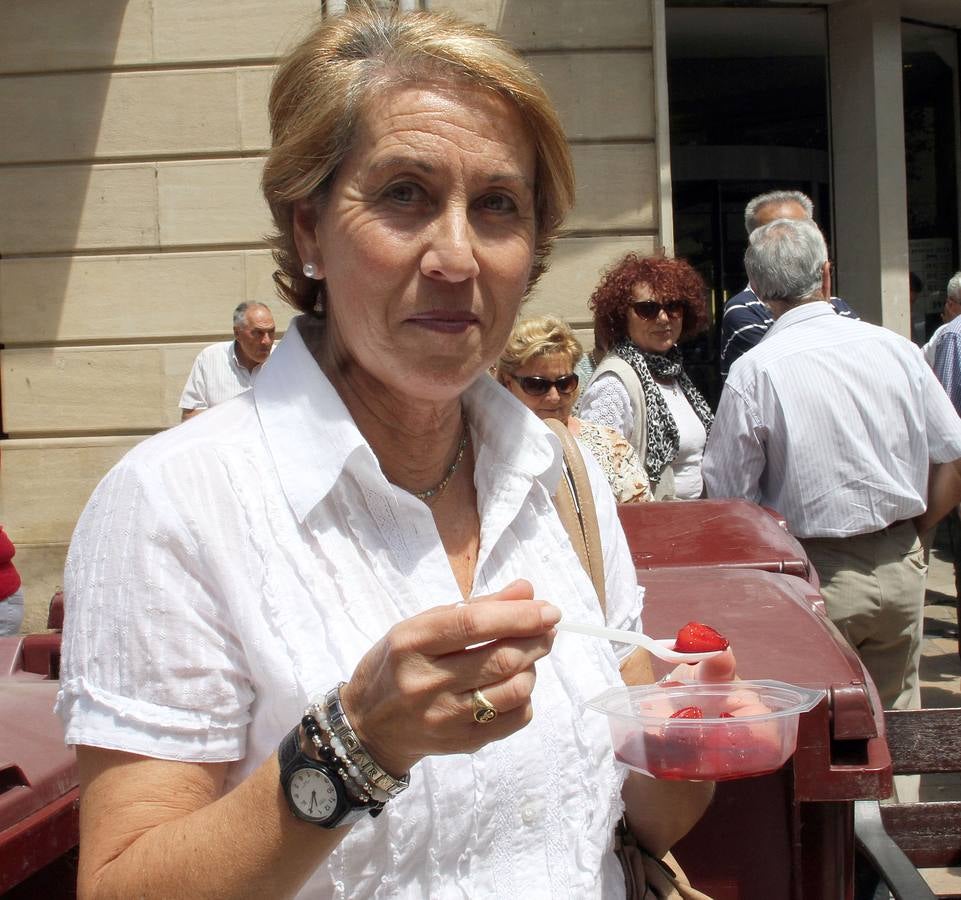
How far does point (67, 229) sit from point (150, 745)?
6.88 meters

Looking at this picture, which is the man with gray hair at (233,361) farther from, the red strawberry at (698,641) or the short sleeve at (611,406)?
the red strawberry at (698,641)

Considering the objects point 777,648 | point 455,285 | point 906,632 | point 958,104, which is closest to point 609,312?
point 906,632

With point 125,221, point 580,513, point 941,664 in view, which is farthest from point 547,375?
point 125,221

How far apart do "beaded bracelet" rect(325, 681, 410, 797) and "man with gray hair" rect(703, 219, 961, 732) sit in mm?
2988

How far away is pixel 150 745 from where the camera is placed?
4.26 ft

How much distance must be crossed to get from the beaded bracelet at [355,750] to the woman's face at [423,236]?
1.70 ft

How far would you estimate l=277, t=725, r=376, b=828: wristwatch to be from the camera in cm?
121

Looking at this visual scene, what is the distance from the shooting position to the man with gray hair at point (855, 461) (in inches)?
155

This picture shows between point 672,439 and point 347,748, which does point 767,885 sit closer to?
point 347,748

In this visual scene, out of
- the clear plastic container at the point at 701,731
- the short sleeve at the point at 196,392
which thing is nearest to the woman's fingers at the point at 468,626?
the clear plastic container at the point at 701,731

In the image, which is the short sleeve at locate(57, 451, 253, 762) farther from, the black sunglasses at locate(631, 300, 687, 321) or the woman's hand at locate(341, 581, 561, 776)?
the black sunglasses at locate(631, 300, 687, 321)

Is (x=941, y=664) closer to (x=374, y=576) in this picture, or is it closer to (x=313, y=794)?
(x=374, y=576)

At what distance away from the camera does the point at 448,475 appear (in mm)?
1792

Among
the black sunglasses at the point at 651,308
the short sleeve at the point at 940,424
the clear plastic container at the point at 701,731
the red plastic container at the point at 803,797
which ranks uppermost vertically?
the black sunglasses at the point at 651,308
